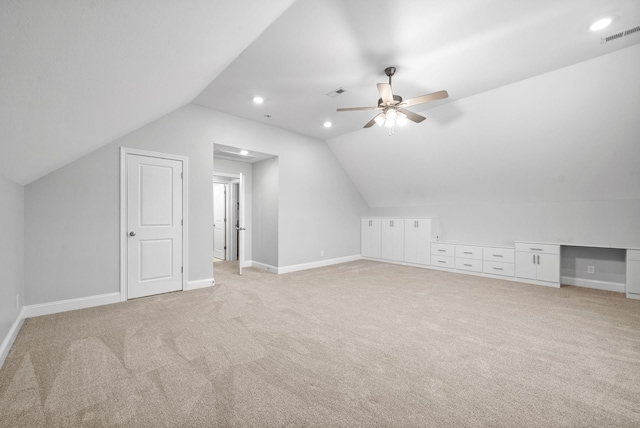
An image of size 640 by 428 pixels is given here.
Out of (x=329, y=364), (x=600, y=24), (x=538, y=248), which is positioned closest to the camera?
(x=329, y=364)

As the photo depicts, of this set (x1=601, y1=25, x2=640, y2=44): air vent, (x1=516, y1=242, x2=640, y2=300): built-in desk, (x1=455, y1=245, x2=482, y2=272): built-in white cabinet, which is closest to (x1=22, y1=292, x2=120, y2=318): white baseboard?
(x1=455, y1=245, x2=482, y2=272): built-in white cabinet

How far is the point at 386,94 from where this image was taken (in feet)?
10.4

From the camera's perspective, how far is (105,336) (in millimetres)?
2729

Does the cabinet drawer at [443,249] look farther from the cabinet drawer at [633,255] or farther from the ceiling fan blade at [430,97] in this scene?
the ceiling fan blade at [430,97]

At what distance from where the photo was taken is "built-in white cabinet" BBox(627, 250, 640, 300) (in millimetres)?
3926

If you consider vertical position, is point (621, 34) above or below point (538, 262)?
above

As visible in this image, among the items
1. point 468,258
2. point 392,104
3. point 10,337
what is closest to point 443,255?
point 468,258

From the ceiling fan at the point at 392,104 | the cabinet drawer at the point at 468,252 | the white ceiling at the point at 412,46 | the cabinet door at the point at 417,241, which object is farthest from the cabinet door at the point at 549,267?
the ceiling fan at the point at 392,104

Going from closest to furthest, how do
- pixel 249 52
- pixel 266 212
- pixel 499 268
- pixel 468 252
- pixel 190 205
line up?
pixel 249 52 < pixel 190 205 < pixel 499 268 < pixel 468 252 < pixel 266 212

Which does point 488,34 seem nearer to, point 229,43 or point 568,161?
point 229,43

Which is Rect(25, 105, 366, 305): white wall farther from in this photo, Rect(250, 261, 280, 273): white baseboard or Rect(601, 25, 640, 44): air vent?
Rect(601, 25, 640, 44): air vent

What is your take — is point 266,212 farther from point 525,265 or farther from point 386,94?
point 525,265

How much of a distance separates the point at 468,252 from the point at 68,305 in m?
6.51

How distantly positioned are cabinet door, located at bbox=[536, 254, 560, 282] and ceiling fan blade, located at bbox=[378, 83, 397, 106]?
3838 mm
